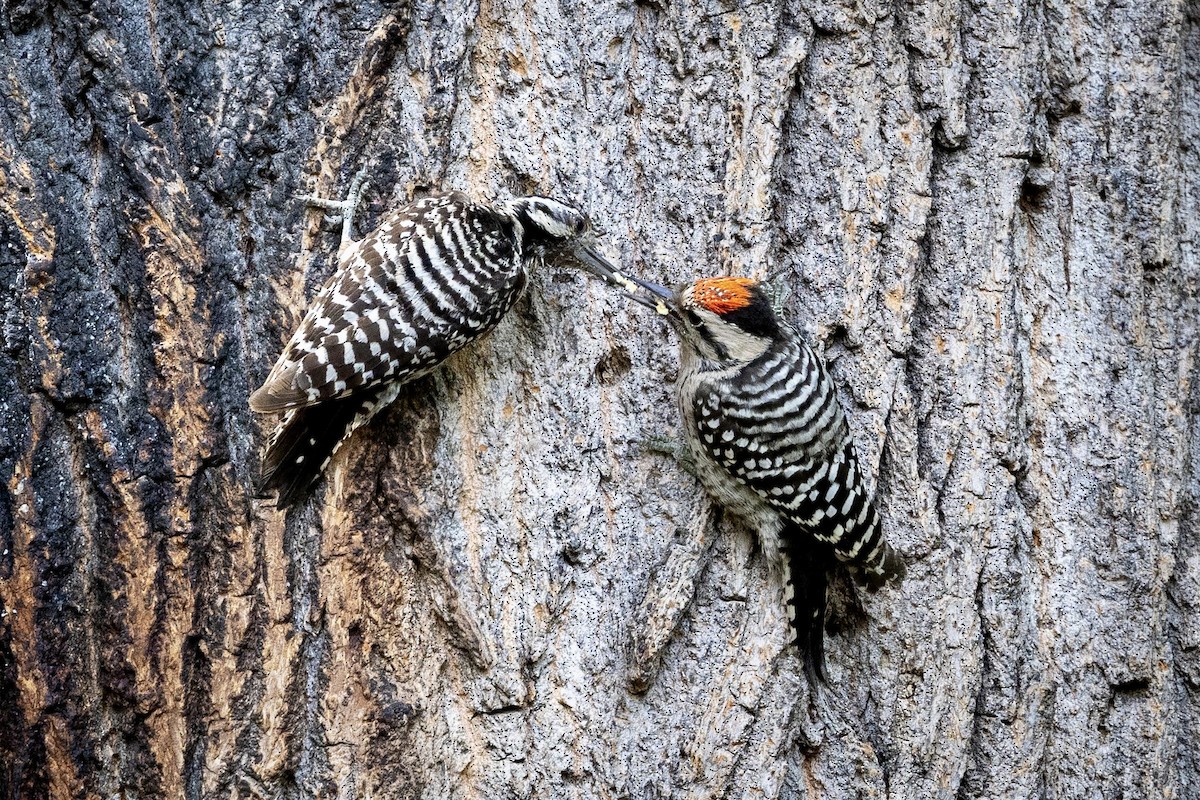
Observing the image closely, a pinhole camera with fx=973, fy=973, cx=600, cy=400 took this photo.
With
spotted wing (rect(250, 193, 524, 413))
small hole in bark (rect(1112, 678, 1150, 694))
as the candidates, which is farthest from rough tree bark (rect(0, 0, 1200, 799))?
spotted wing (rect(250, 193, 524, 413))

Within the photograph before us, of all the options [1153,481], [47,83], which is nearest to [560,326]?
[47,83]

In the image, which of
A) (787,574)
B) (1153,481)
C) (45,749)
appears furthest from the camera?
(1153,481)

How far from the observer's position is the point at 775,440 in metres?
2.79

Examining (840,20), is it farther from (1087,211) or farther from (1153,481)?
(1153,481)

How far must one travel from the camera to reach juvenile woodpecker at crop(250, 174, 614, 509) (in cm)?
257

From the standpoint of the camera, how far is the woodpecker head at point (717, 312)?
269cm

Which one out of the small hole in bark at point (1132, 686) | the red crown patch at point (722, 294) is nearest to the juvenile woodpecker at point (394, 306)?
the red crown patch at point (722, 294)

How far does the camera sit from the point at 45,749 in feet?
8.30

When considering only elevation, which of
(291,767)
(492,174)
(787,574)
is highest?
(492,174)

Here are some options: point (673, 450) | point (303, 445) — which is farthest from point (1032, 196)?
point (303, 445)

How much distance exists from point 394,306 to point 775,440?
1.14 meters

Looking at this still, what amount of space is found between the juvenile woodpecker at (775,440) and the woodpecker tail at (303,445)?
0.84m

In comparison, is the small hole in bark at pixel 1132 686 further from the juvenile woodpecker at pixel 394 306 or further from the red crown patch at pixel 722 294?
the juvenile woodpecker at pixel 394 306

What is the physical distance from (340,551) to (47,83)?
148cm
